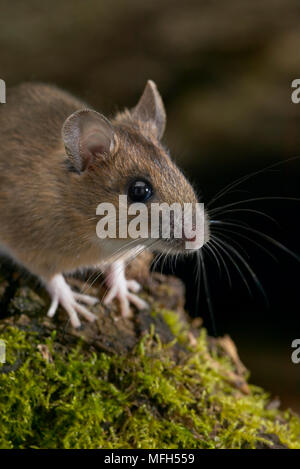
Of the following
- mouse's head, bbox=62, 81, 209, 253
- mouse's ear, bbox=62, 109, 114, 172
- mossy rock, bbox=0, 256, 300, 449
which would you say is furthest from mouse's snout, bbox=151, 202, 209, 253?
mossy rock, bbox=0, 256, 300, 449

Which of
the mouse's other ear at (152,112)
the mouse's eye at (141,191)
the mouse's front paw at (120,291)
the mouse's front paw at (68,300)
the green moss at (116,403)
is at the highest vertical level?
the mouse's other ear at (152,112)

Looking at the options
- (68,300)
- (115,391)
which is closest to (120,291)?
(68,300)

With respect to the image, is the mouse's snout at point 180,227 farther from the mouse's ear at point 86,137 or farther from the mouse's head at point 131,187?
the mouse's ear at point 86,137

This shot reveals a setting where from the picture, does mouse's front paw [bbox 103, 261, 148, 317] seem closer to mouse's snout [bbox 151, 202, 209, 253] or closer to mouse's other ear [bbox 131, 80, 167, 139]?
mouse's snout [bbox 151, 202, 209, 253]

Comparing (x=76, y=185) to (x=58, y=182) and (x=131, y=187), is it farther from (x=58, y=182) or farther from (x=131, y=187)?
(x=131, y=187)

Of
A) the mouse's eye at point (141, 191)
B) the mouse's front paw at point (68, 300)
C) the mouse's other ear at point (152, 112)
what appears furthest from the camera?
the mouse's other ear at point (152, 112)

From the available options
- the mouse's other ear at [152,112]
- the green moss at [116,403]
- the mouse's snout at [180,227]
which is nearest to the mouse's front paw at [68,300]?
the green moss at [116,403]
